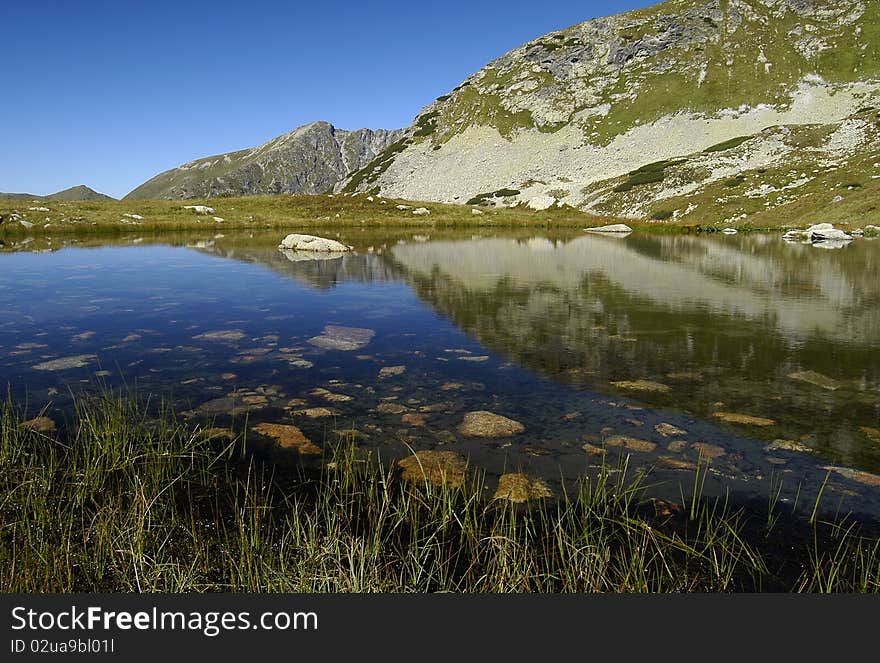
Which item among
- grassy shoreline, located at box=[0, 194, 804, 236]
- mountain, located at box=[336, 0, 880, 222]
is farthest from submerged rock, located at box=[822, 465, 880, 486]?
mountain, located at box=[336, 0, 880, 222]

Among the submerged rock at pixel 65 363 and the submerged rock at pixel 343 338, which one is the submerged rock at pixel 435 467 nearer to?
the submerged rock at pixel 343 338

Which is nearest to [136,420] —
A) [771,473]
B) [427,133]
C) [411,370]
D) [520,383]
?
[411,370]

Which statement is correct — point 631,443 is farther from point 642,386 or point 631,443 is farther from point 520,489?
point 642,386

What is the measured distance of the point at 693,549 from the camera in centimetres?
480

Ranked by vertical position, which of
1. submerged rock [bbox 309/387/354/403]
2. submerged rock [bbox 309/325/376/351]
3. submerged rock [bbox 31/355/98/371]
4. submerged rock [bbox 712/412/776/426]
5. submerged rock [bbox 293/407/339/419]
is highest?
submerged rock [bbox 31/355/98/371]

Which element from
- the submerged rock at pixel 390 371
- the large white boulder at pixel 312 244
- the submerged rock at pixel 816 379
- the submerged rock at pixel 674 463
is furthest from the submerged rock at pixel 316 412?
the large white boulder at pixel 312 244

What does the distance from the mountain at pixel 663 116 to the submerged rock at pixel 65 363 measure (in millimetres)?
88618

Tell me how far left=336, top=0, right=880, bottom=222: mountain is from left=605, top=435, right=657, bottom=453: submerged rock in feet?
284

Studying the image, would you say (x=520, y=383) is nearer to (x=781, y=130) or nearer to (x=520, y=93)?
(x=781, y=130)

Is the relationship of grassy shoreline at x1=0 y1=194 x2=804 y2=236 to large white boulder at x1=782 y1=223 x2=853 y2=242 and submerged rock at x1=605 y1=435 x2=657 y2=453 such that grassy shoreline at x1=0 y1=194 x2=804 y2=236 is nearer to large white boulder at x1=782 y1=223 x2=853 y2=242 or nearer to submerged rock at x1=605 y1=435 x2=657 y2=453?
large white boulder at x1=782 y1=223 x2=853 y2=242


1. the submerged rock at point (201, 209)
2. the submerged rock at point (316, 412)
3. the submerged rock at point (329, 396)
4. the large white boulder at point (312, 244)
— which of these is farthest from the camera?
the submerged rock at point (201, 209)

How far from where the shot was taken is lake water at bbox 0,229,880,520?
745cm

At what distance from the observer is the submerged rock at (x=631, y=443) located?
7492mm

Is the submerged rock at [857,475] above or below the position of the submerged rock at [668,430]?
below
